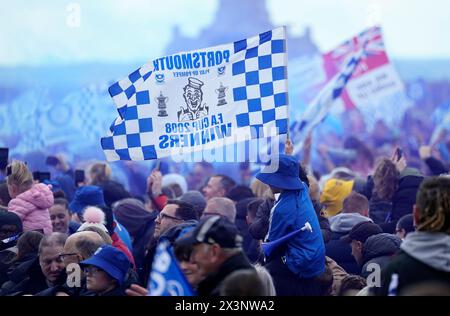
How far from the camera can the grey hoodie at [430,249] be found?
223 inches

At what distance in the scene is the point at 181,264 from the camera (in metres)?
6.02

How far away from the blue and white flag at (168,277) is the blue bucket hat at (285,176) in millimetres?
2080

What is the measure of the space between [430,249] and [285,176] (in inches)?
84.3

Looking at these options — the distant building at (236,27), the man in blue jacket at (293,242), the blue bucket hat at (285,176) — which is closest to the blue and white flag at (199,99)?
the blue bucket hat at (285,176)

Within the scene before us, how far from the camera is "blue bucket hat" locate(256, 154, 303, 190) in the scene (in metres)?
7.64

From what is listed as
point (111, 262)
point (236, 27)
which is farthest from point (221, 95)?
point (236, 27)

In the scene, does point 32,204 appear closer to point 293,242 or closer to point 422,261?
point 293,242

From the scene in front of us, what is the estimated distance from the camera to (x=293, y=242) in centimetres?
758

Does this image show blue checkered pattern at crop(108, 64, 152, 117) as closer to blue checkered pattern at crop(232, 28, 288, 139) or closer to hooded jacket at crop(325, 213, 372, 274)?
blue checkered pattern at crop(232, 28, 288, 139)

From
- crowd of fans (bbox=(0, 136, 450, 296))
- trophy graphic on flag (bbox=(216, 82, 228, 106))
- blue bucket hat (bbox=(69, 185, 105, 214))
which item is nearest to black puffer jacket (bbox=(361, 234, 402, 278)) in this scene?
crowd of fans (bbox=(0, 136, 450, 296))

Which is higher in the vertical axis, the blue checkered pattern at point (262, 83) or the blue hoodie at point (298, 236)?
the blue checkered pattern at point (262, 83)

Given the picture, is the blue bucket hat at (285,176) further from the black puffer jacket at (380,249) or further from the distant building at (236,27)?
the distant building at (236,27)

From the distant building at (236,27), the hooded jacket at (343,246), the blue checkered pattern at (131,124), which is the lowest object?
the hooded jacket at (343,246)

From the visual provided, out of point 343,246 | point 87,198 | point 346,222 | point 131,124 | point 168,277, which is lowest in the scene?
point 343,246
